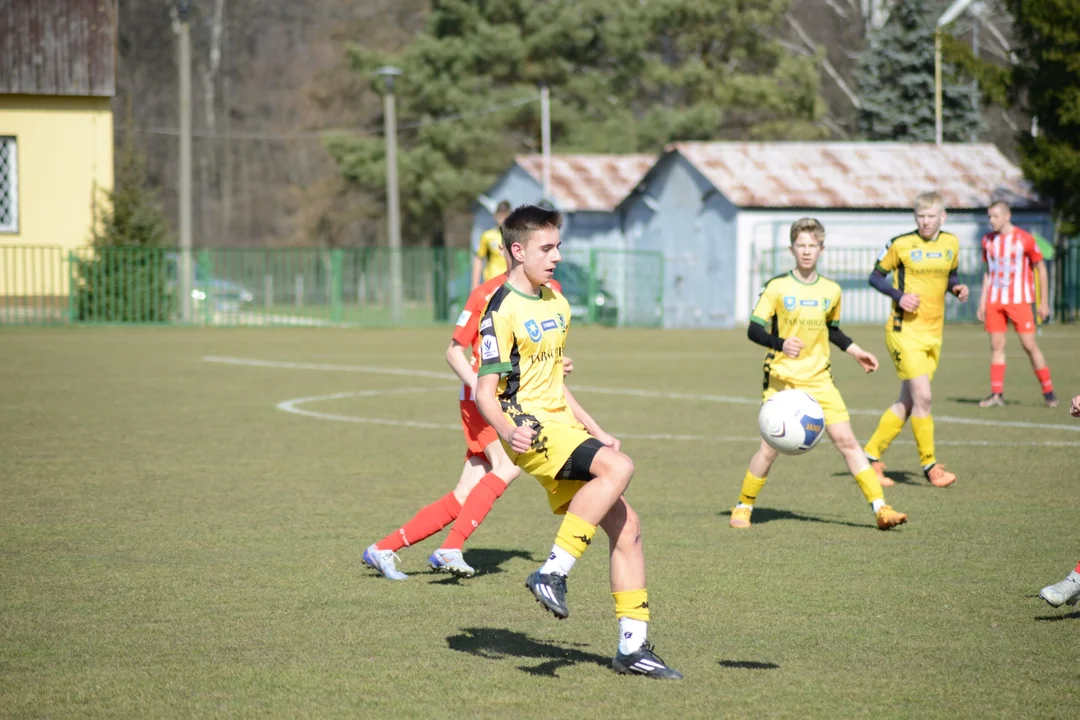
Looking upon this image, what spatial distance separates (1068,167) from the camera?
34938mm

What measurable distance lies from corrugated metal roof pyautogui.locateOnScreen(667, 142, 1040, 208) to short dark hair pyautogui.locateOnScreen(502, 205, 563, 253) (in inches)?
1325

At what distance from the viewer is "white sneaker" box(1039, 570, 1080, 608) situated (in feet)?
19.5

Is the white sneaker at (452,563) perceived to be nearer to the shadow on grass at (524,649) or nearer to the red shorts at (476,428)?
the red shorts at (476,428)

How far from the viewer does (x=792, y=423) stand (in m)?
8.03

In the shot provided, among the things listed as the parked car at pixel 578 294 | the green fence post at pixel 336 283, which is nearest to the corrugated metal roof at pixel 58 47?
the green fence post at pixel 336 283

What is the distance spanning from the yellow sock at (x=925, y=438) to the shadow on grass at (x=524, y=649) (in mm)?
5249

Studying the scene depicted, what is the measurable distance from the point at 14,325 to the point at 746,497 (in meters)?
27.1

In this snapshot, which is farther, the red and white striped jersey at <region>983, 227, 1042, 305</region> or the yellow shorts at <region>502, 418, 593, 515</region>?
the red and white striped jersey at <region>983, 227, 1042, 305</region>

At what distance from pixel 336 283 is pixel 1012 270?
77.6 feet

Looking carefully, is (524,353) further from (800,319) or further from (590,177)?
(590,177)

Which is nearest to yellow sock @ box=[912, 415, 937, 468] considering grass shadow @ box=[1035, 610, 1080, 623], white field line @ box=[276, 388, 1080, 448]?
white field line @ box=[276, 388, 1080, 448]

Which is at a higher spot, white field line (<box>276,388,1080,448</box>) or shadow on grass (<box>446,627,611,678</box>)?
A: white field line (<box>276,388,1080,448</box>)

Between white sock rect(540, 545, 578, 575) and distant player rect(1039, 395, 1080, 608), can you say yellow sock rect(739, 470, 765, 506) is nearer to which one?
distant player rect(1039, 395, 1080, 608)

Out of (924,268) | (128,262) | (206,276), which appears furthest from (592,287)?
(924,268)
